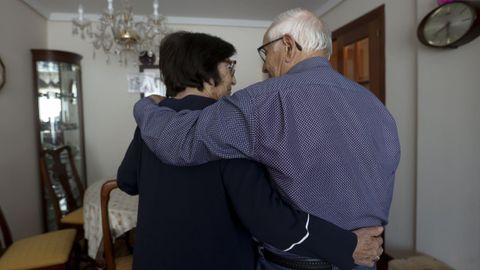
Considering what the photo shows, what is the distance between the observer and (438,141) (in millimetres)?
1889

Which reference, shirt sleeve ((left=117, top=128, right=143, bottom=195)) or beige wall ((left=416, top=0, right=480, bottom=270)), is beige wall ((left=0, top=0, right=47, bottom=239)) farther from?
beige wall ((left=416, top=0, right=480, bottom=270))

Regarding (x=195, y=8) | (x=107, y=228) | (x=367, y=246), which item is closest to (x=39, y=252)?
(x=107, y=228)

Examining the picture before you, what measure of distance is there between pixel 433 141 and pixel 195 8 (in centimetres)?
249

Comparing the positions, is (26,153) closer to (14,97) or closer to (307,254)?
(14,97)

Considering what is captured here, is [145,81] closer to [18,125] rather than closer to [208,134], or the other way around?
[18,125]

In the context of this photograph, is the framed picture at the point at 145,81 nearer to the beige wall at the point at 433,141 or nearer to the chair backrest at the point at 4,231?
the chair backrest at the point at 4,231

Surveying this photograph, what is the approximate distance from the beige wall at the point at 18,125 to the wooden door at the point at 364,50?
287 cm

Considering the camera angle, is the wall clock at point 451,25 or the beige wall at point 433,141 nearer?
the wall clock at point 451,25

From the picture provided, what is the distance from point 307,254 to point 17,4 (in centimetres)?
315

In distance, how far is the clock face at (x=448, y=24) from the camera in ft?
5.28

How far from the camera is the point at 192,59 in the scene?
2.70 ft

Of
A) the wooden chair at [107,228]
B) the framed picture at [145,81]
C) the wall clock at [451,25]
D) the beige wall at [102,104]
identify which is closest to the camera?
the wooden chair at [107,228]

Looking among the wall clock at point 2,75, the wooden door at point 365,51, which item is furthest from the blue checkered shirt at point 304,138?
the wall clock at point 2,75

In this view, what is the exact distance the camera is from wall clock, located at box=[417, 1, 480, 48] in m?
1.58
